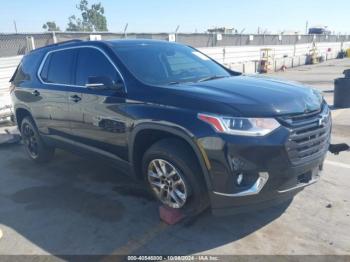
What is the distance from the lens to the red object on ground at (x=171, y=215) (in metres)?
3.81

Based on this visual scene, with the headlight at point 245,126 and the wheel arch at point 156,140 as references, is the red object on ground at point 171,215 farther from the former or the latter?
the headlight at point 245,126

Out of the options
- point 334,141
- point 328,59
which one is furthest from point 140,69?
point 328,59

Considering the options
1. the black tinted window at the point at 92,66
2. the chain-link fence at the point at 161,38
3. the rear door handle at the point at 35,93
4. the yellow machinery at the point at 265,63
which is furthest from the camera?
the yellow machinery at the point at 265,63

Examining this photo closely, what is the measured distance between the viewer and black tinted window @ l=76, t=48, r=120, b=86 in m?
4.27

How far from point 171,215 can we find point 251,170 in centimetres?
108

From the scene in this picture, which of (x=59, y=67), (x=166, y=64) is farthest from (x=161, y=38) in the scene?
(x=166, y=64)

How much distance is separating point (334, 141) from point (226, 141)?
14.2 feet

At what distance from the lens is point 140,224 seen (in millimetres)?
3893

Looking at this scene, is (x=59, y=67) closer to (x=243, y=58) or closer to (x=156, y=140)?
(x=156, y=140)

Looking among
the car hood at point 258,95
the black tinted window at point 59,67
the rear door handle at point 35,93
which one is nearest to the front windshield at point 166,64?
the car hood at point 258,95

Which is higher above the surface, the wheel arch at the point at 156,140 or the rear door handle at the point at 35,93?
the rear door handle at the point at 35,93

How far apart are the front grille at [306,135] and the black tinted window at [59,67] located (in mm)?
2906

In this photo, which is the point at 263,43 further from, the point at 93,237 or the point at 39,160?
the point at 93,237

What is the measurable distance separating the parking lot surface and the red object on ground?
7 cm
